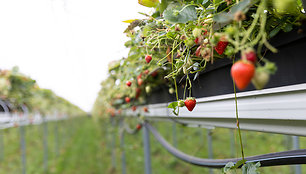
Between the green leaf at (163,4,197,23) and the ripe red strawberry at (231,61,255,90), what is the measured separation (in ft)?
0.60

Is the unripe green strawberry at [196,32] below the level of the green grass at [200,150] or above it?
above

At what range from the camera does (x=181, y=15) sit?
355mm

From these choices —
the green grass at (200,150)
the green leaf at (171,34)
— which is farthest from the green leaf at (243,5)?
the green grass at (200,150)

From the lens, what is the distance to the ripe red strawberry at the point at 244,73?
18cm

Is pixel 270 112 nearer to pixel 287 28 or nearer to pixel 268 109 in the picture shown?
pixel 268 109

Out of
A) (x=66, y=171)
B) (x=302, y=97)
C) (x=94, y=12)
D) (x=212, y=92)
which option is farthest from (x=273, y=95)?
(x=66, y=171)

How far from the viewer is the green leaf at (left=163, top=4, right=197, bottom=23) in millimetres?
343

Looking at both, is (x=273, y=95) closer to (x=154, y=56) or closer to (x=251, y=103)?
(x=251, y=103)

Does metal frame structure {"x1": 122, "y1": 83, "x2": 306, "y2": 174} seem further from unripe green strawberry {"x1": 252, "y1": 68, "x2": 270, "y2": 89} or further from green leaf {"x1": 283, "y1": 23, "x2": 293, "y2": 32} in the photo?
unripe green strawberry {"x1": 252, "y1": 68, "x2": 270, "y2": 89}

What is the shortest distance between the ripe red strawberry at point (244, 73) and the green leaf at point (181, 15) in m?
0.18

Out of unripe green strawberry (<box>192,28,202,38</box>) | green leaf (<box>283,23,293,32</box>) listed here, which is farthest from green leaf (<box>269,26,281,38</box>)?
unripe green strawberry (<box>192,28,202,38</box>)

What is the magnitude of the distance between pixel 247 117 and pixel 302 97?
13 cm

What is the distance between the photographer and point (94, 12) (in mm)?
1206

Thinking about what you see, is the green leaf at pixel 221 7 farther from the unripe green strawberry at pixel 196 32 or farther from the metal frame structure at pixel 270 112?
the metal frame structure at pixel 270 112
